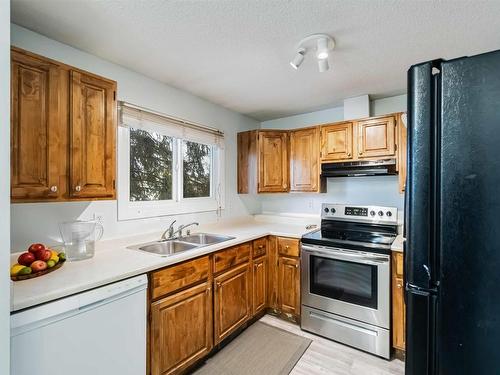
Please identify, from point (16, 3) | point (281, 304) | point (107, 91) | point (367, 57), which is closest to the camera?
point (16, 3)

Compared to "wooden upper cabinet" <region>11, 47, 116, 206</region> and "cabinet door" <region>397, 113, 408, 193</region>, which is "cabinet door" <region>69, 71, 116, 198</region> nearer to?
"wooden upper cabinet" <region>11, 47, 116, 206</region>

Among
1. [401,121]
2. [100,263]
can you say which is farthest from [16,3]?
[401,121]

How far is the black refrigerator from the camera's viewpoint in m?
0.56

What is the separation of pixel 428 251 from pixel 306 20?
1.45 meters

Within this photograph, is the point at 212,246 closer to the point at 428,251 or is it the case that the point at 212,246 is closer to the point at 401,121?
the point at 428,251

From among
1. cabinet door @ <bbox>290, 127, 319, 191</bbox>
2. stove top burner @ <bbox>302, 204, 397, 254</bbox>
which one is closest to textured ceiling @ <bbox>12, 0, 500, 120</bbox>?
cabinet door @ <bbox>290, 127, 319, 191</bbox>

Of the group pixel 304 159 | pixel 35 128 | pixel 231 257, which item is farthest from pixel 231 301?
pixel 35 128

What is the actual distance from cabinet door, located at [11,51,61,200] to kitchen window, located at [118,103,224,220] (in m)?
0.64

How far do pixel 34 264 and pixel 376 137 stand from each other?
2902 millimetres

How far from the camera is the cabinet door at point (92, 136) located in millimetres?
1559

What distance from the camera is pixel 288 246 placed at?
8.70 feet

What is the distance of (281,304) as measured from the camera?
8.82ft

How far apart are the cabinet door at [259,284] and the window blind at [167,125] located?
1455mm

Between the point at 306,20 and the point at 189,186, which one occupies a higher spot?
the point at 306,20
